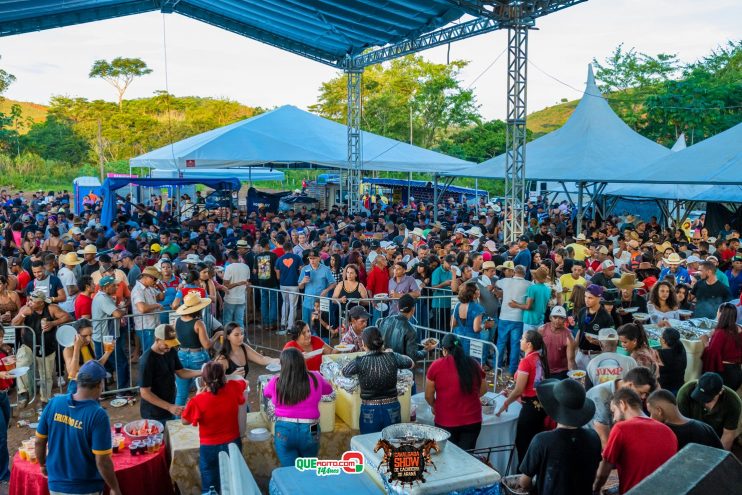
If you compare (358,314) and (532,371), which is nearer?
(532,371)

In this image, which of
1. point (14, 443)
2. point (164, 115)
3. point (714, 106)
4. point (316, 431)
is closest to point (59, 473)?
point (316, 431)

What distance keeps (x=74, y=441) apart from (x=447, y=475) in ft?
7.67

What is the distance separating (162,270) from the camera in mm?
8727

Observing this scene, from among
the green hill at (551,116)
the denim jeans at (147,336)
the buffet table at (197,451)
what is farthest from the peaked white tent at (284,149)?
the green hill at (551,116)

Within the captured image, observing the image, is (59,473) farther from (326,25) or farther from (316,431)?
(326,25)

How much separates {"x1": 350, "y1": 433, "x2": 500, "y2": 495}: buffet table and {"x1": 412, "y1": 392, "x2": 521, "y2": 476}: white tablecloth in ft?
Result: 4.89

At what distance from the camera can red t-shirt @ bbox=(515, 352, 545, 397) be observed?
202 inches

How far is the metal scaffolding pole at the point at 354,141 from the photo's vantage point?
2039 centimetres

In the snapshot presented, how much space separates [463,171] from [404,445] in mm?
16838

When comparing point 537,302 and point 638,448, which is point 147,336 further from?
point 638,448

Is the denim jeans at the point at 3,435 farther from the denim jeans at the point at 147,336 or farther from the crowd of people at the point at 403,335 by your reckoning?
the denim jeans at the point at 147,336

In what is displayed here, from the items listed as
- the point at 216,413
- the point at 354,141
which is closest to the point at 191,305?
the point at 216,413

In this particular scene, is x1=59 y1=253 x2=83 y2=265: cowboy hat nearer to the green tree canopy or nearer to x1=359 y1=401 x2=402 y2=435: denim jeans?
x1=359 y1=401 x2=402 y2=435: denim jeans

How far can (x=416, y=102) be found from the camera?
54.5 meters
